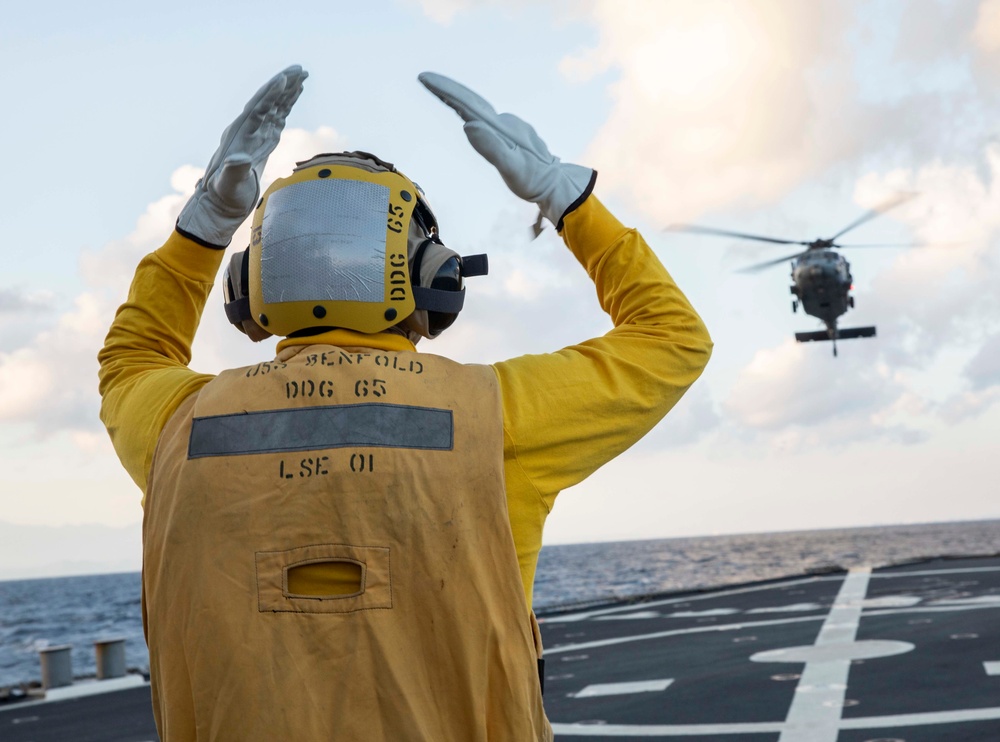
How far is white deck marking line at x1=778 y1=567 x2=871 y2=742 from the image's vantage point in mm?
7324

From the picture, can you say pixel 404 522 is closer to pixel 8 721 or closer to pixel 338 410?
pixel 338 410

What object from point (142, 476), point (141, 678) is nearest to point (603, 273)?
point (142, 476)

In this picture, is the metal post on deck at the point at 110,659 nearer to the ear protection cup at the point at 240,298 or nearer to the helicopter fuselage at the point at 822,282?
the ear protection cup at the point at 240,298

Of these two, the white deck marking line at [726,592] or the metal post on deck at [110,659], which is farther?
the white deck marking line at [726,592]

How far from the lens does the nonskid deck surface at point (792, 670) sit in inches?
298

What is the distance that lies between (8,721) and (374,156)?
10562 millimetres

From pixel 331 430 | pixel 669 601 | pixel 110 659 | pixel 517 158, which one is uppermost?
pixel 517 158

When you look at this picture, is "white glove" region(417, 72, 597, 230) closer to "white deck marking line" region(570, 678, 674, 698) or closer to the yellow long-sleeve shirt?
the yellow long-sleeve shirt

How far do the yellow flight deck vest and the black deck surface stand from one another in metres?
5.97

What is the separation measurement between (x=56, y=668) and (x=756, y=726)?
9.38m

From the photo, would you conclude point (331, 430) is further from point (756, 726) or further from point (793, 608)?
point (793, 608)

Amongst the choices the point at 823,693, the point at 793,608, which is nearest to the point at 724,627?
the point at 793,608

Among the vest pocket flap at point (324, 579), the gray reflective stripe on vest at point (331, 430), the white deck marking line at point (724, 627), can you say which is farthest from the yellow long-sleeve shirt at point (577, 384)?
the white deck marking line at point (724, 627)

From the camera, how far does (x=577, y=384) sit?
80.4 inches
